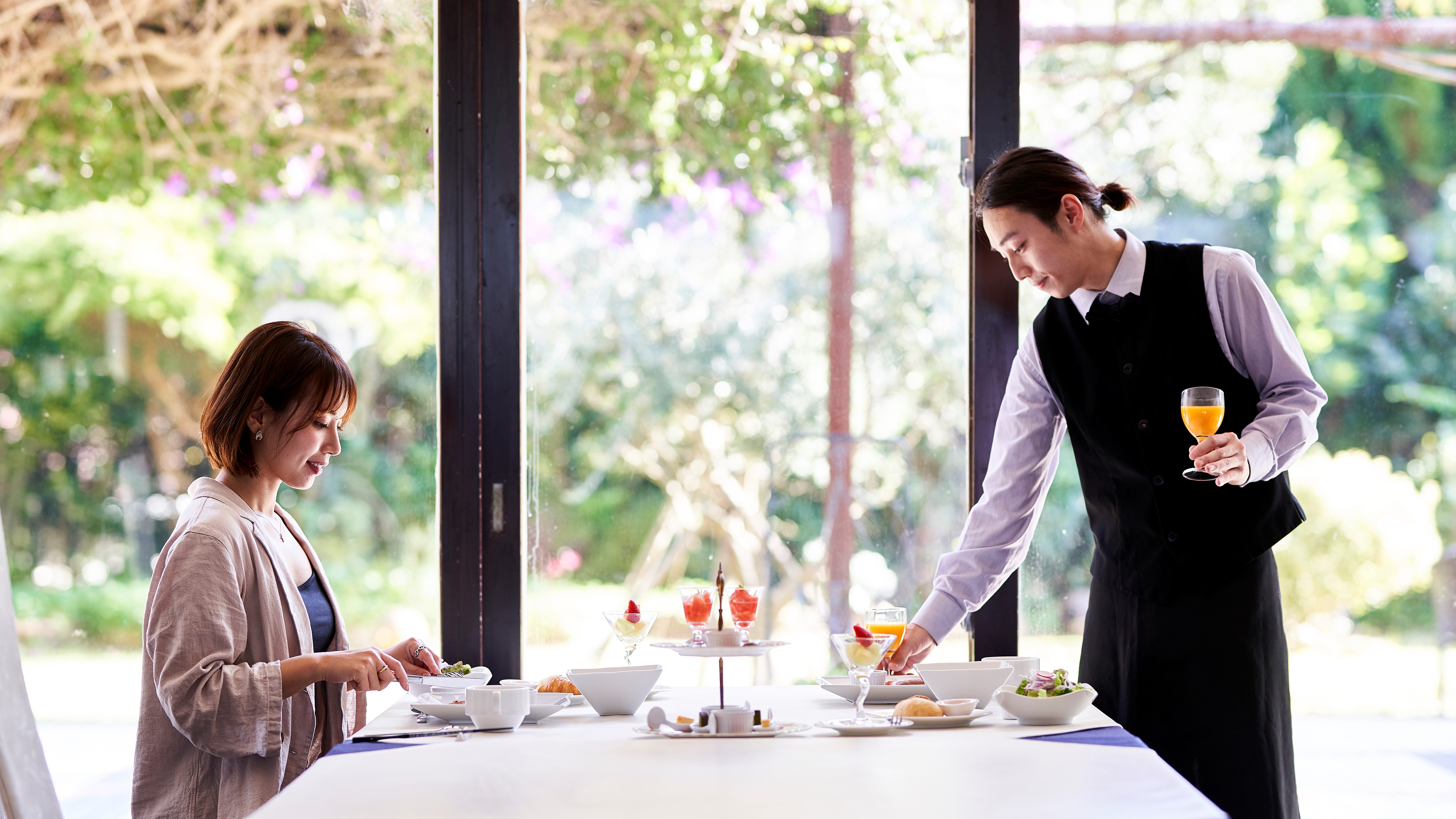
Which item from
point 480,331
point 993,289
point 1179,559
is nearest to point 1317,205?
point 993,289

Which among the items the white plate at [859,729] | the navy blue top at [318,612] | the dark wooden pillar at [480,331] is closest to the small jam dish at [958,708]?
the white plate at [859,729]

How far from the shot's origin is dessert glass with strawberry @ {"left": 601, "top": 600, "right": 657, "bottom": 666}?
217 cm

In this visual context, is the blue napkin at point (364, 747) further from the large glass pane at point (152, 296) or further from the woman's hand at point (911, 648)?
the large glass pane at point (152, 296)

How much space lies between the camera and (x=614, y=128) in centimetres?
300

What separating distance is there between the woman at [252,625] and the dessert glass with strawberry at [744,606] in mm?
559

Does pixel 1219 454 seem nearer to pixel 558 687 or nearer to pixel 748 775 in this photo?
pixel 748 775

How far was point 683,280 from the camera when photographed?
9.91 feet

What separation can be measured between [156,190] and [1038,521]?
2316mm

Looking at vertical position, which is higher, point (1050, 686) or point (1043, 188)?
point (1043, 188)

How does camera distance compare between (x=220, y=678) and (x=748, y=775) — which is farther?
(x=220, y=678)

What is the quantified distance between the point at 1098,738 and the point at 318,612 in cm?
141

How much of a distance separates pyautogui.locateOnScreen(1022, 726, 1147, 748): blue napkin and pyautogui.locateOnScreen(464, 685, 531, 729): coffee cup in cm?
76

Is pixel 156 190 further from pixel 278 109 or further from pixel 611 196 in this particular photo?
pixel 611 196

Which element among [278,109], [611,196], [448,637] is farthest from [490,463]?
[278,109]
